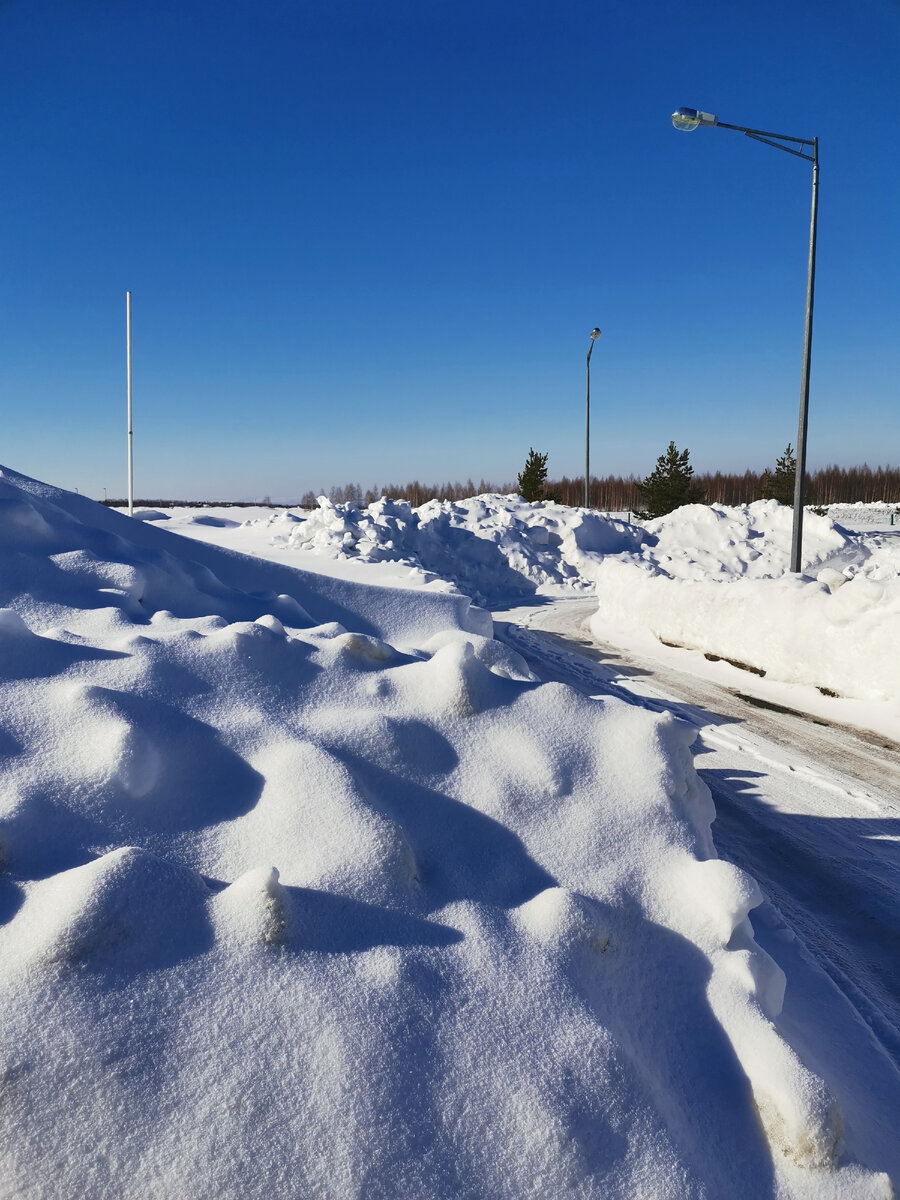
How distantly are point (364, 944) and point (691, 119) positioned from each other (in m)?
10.4

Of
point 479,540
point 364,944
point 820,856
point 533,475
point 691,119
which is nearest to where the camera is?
point 364,944

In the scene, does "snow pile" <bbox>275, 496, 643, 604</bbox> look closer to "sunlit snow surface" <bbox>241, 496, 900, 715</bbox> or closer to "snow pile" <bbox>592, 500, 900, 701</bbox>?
"sunlit snow surface" <bbox>241, 496, 900, 715</bbox>

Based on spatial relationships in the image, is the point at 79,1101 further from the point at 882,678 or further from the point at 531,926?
the point at 882,678

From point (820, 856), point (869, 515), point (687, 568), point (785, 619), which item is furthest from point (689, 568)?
point (869, 515)

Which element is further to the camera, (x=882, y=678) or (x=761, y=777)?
(x=882, y=678)

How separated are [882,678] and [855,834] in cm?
281

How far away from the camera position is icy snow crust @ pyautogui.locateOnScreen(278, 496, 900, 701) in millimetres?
6668

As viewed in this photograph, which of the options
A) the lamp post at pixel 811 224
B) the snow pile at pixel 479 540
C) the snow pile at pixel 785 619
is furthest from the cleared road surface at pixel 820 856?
the snow pile at pixel 479 540

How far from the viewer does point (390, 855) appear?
2141 millimetres

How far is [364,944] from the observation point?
6.30 feet

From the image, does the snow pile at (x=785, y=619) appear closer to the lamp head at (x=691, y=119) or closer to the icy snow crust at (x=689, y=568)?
the icy snow crust at (x=689, y=568)

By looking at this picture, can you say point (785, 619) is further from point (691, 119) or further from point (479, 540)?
point (479, 540)

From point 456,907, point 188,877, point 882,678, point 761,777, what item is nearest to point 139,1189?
point 188,877

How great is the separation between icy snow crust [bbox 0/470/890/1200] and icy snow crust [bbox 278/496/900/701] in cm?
468
